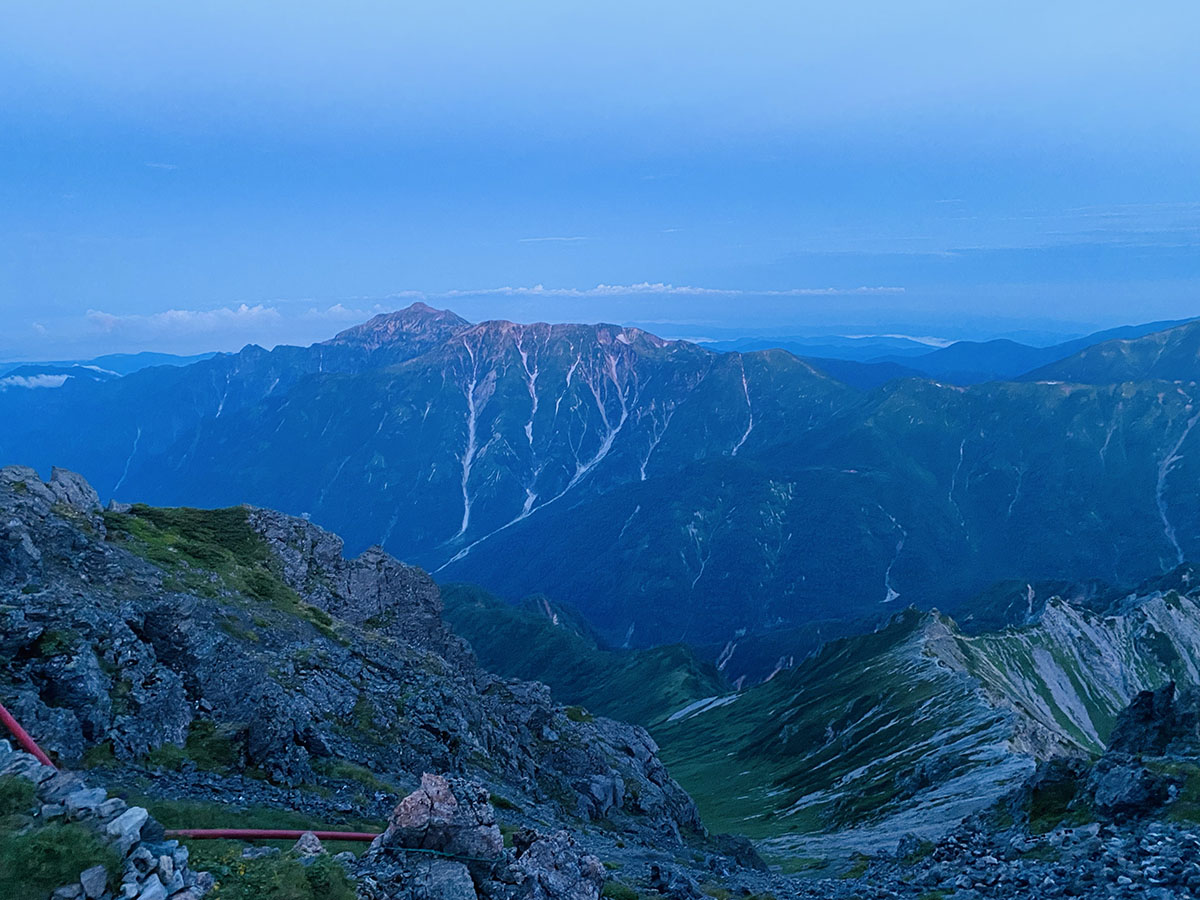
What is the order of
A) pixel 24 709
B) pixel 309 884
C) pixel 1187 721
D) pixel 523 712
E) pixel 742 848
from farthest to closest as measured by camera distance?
pixel 523 712 < pixel 742 848 < pixel 1187 721 < pixel 24 709 < pixel 309 884

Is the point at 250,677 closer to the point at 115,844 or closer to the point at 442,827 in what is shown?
the point at 442,827

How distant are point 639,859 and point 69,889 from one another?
49.1m

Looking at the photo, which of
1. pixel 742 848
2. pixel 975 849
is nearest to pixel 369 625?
pixel 742 848

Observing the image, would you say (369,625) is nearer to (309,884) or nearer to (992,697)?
(309,884)

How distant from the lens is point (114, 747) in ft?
142

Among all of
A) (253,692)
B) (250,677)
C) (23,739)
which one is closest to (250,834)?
(23,739)

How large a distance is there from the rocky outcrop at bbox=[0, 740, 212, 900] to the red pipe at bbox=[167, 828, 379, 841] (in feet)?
18.0

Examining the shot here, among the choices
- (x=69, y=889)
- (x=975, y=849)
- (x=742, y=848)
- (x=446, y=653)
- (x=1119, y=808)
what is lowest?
(x=742, y=848)

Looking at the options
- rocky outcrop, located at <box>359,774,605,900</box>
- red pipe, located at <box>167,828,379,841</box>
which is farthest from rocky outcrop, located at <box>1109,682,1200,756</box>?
red pipe, located at <box>167,828,379,841</box>

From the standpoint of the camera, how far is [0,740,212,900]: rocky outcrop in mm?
20781

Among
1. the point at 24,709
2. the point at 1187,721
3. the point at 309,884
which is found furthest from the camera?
the point at 1187,721

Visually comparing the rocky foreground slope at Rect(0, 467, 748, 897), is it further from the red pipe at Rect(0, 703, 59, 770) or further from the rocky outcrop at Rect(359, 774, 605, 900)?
the rocky outcrop at Rect(359, 774, 605, 900)

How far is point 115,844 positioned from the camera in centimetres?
2166

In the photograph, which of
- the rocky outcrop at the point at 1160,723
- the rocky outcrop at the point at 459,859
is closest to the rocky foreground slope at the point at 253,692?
the rocky outcrop at the point at 459,859
